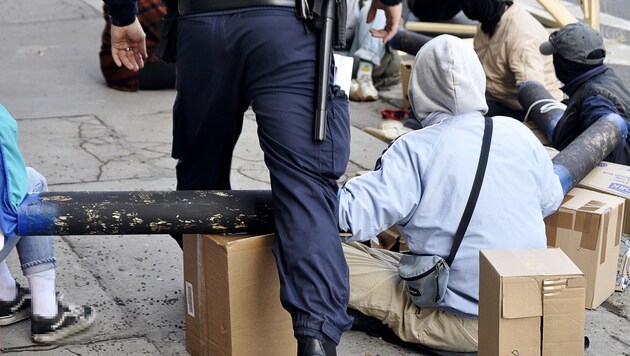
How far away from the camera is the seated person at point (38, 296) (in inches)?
134

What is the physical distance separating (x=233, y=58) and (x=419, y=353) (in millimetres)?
1307

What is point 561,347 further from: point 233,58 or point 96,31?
point 96,31

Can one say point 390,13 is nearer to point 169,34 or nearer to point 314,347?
point 169,34

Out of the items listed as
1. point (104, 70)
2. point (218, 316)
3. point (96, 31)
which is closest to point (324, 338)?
point (218, 316)

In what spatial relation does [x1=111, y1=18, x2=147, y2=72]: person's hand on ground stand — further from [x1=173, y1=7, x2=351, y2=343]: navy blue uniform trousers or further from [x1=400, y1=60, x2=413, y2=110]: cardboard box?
[x1=400, y1=60, x2=413, y2=110]: cardboard box


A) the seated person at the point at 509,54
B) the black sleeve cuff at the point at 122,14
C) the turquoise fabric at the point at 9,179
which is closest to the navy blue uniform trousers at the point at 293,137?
the black sleeve cuff at the point at 122,14

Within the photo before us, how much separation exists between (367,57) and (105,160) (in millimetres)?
2581

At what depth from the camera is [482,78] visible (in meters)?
3.44

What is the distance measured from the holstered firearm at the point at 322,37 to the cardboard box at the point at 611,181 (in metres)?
1.75

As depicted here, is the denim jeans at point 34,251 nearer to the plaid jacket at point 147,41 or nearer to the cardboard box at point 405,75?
the plaid jacket at point 147,41

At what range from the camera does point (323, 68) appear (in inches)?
115

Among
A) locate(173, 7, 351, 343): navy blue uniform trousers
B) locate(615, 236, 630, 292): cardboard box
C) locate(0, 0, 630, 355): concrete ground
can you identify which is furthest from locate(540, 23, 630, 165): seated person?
locate(173, 7, 351, 343): navy blue uniform trousers

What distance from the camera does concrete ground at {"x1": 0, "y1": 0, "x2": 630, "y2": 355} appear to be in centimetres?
360

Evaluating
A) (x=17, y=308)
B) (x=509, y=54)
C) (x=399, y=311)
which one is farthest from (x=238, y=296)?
(x=509, y=54)
